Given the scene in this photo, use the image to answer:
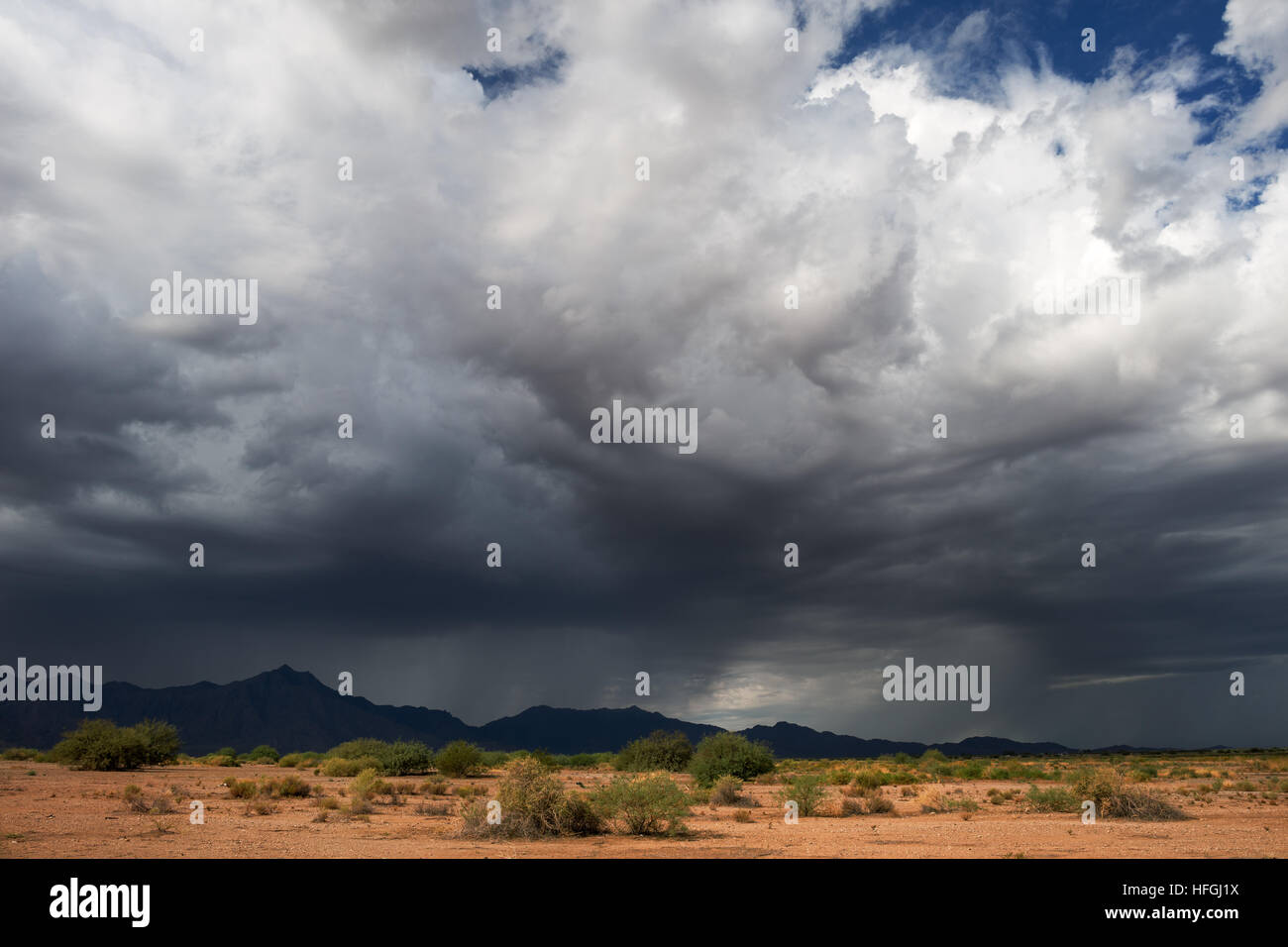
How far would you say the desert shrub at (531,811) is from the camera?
2517 cm

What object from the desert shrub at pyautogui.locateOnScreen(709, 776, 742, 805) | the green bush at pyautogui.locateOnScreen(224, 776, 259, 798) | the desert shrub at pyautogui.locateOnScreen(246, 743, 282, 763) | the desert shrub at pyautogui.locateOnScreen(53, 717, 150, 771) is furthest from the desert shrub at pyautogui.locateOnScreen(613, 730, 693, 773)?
the desert shrub at pyautogui.locateOnScreen(246, 743, 282, 763)

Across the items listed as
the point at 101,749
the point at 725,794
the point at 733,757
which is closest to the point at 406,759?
the point at 101,749

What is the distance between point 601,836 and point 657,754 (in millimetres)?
42243

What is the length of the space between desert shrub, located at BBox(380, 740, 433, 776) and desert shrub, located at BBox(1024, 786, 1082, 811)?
1619 inches

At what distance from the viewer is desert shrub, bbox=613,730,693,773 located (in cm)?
6556

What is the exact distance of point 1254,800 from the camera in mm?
41531

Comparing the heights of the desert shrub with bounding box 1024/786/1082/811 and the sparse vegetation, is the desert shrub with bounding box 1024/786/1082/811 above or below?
above

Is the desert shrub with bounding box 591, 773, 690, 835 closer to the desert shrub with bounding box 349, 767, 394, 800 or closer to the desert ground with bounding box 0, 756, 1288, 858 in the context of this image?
the desert ground with bounding box 0, 756, 1288, 858

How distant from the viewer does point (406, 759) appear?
60.9 m

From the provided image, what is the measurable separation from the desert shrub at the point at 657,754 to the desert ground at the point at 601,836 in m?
23.0
